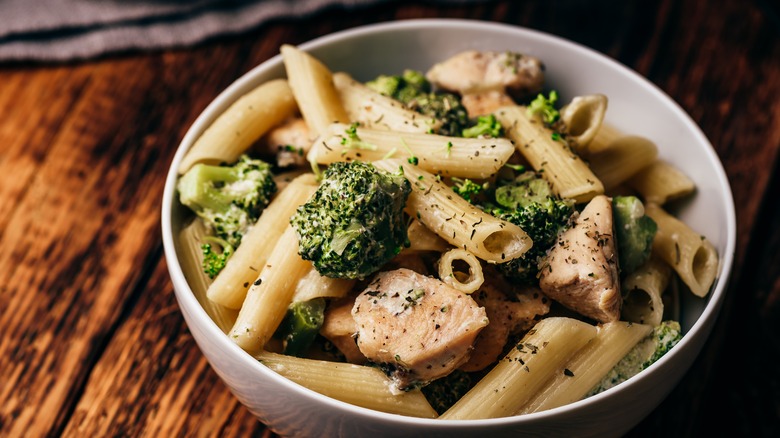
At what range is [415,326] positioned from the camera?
1.71 m

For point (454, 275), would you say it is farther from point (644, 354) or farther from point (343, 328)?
point (644, 354)

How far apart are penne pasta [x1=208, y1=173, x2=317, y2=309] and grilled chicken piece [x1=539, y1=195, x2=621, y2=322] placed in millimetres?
599

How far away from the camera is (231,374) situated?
1.80m

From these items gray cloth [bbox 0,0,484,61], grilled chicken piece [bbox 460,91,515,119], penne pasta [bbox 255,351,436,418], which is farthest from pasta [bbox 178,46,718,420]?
gray cloth [bbox 0,0,484,61]

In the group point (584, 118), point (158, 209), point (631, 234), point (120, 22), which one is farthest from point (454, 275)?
point (120, 22)

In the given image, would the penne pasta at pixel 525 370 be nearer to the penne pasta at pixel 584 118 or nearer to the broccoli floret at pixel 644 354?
the broccoli floret at pixel 644 354

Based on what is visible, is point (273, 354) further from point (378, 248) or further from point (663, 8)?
point (663, 8)

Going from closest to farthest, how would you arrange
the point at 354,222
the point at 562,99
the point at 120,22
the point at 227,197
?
the point at 354,222 < the point at 227,197 < the point at 562,99 < the point at 120,22

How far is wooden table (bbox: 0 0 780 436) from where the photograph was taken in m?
2.29

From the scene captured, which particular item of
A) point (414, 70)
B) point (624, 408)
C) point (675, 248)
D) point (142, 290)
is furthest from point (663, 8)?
point (142, 290)

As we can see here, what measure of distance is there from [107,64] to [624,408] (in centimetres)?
232

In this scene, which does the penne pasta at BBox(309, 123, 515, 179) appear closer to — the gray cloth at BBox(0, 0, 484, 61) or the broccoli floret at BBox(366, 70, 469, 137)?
the broccoli floret at BBox(366, 70, 469, 137)

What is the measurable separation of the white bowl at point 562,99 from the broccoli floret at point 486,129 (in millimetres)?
510

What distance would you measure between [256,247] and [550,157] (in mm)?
741
